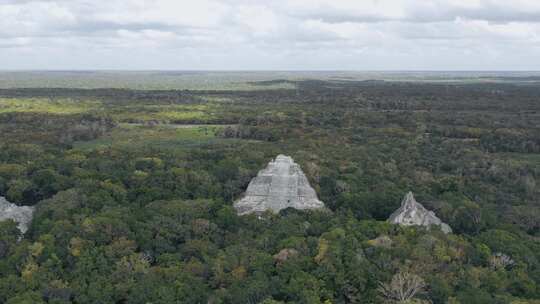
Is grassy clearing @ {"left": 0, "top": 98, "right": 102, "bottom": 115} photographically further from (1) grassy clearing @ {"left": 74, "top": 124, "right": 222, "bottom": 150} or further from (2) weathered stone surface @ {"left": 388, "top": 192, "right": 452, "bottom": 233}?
(2) weathered stone surface @ {"left": 388, "top": 192, "right": 452, "bottom": 233}

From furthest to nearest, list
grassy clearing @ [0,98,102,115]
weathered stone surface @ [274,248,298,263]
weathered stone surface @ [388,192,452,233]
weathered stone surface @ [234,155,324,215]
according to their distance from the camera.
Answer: grassy clearing @ [0,98,102,115], weathered stone surface @ [234,155,324,215], weathered stone surface @ [388,192,452,233], weathered stone surface @ [274,248,298,263]

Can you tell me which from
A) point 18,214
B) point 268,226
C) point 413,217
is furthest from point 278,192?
point 18,214

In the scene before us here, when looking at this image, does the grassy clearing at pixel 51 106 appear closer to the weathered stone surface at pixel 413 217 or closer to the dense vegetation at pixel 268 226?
the dense vegetation at pixel 268 226

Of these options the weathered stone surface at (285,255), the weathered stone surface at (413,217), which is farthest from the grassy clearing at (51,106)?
the weathered stone surface at (285,255)

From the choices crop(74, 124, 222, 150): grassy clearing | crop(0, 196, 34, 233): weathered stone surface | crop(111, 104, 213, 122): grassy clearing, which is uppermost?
crop(111, 104, 213, 122): grassy clearing

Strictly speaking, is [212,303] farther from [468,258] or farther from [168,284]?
[468,258]

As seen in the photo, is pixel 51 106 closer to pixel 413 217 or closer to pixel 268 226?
pixel 268 226

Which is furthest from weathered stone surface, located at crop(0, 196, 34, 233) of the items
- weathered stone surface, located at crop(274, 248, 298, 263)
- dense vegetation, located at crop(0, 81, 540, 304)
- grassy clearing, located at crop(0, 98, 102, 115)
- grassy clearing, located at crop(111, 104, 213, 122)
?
grassy clearing, located at crop(0, 98, 102, 115)
